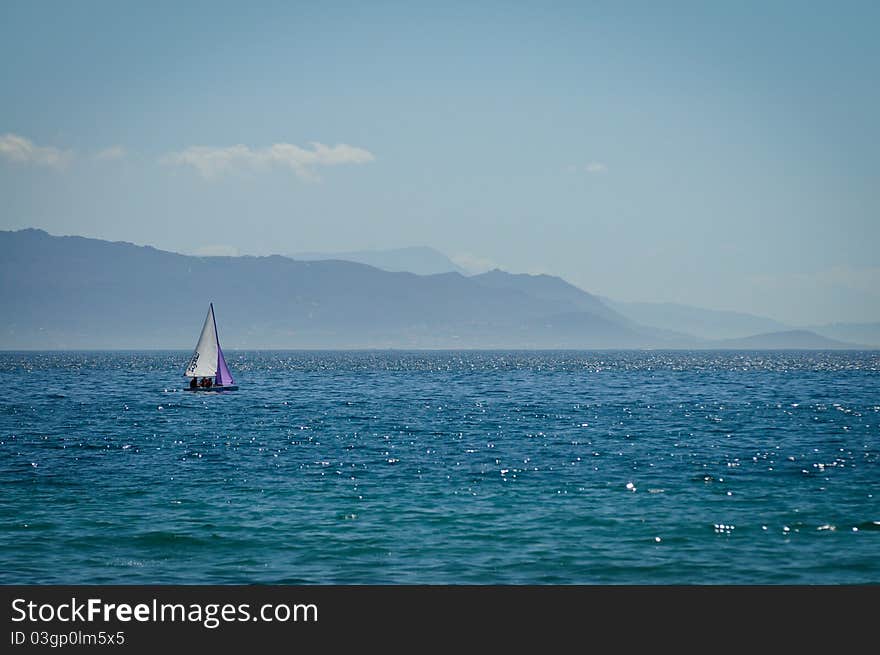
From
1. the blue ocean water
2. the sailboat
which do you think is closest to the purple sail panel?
the sailboat

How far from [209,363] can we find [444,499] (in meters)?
71.8

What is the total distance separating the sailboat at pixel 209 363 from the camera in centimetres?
10055

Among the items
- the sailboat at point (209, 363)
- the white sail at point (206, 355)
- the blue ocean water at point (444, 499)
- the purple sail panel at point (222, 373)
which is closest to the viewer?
the blue ocean water at point (444, 499)

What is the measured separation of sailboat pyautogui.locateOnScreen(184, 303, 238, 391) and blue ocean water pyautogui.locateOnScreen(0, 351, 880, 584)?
21800mm

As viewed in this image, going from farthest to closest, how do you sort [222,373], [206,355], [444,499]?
[222,373] → [206,355] → [444,499]

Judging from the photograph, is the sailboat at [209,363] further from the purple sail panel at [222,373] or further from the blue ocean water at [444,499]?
the blue ocean water at [444,499]

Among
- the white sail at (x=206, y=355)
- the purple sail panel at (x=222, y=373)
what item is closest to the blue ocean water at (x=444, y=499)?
the white sail at (x=206, y=355)

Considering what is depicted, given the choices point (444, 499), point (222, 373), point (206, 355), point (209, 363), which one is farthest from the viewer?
point (222, 373)

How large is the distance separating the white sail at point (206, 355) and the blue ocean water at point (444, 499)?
21002 millimetres

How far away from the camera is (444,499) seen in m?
38.7

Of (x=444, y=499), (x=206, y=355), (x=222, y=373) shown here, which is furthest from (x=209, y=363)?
(x=444, y=499)

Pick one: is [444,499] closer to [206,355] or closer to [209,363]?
[206,355]
